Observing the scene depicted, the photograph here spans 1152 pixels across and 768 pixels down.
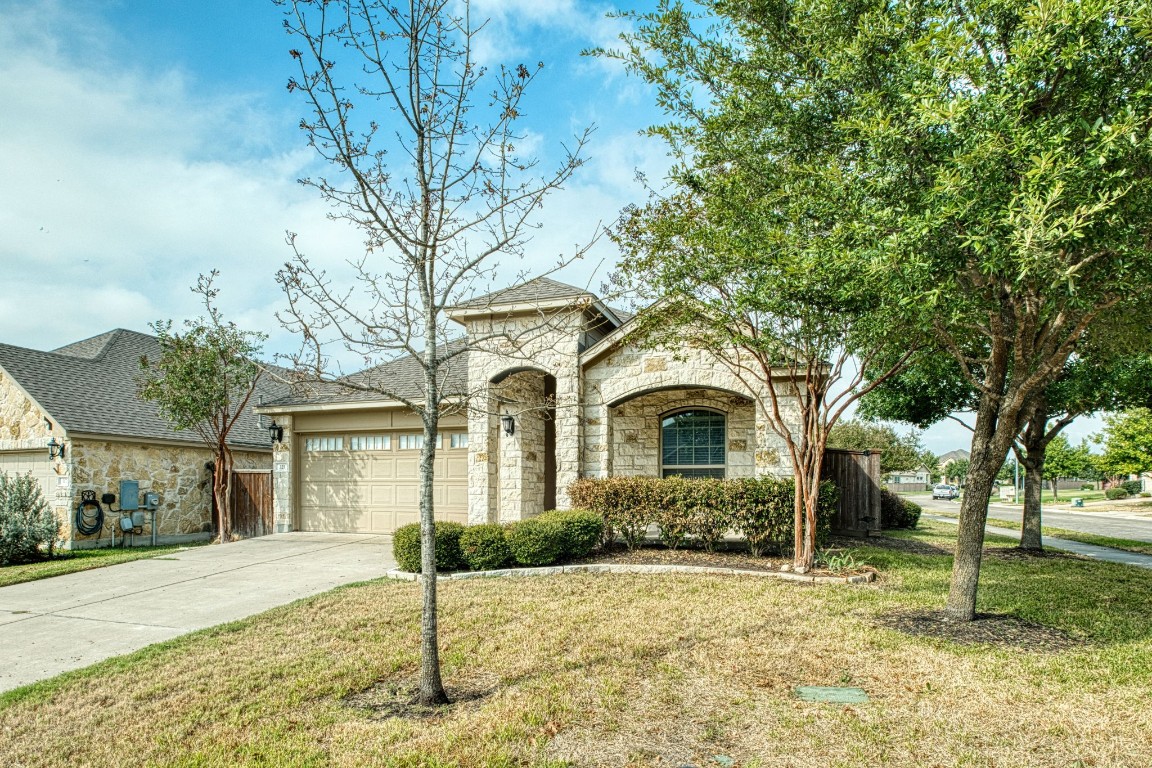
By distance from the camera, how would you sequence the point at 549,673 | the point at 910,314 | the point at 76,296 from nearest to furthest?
the point at 549,673, the point at 910,314, the point at 76,296

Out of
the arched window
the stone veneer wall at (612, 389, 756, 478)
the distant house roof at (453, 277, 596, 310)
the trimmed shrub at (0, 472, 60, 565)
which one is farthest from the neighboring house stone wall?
the arched window

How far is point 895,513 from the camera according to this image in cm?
1666

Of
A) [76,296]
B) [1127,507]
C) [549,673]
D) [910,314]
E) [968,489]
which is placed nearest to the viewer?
[549,673]

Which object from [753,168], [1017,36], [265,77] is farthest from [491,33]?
[1017,36]

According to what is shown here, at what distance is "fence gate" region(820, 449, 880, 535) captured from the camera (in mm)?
13570

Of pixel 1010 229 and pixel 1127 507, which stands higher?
pixel 1010 229

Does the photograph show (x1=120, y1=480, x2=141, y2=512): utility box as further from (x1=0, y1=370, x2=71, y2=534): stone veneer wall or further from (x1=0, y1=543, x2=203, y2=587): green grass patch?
(x1=0, y1=370, x2=71, y2=534): stone veneer wall

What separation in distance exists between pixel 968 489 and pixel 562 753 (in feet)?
16.4

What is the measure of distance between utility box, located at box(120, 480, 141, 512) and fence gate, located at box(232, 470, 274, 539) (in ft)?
6.41

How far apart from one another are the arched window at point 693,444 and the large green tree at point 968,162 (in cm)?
566

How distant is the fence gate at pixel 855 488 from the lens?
13.6 meters

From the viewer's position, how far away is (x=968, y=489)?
659 centimetres

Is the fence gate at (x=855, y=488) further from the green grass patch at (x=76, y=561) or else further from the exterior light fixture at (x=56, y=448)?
the exterior light fixture at (x=56, y=448)

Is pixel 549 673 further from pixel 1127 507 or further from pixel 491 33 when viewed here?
pixel 1127 507
